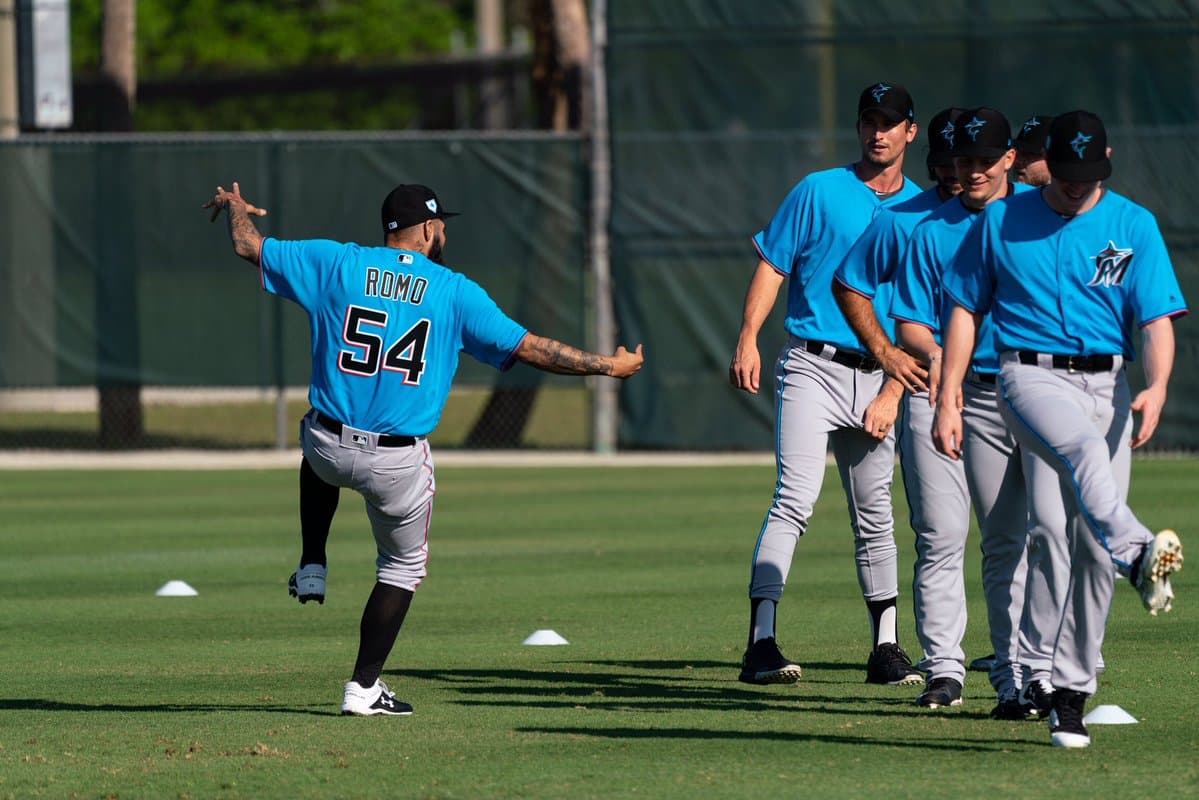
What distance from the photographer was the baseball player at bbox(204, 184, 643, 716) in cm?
733

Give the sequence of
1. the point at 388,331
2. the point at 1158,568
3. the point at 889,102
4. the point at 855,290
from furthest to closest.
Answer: the point at 889,102 < the point at 855,290 < the point at 388,331 < the point at 1158,568

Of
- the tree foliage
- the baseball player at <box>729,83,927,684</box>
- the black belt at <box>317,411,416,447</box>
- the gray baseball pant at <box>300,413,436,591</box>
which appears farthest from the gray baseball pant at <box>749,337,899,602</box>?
the tree foliage

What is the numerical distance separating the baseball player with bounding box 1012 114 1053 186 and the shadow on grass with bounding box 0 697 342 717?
11.1 feet

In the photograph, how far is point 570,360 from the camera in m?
7.37

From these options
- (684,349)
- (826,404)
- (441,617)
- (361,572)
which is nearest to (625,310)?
(684,349)

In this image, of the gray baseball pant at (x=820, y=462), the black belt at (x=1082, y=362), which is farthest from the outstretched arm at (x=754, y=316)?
the black belt at (x=1082, y=362)

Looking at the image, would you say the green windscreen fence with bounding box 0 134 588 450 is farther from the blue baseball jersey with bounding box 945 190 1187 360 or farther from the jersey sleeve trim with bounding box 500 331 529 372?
the blue baseball jersey with bounding box 945 190 1187 360

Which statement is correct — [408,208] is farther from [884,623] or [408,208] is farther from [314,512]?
[884,623]

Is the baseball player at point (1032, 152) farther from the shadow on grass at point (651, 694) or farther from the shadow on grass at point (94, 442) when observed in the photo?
the shadow on grass at point (94, 442)

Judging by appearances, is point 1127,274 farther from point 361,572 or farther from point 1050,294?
point 361,572

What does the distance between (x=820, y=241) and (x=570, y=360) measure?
1.40m

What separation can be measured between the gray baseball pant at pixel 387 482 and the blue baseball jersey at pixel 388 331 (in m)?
0.07

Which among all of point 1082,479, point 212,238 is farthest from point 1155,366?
point 212,238

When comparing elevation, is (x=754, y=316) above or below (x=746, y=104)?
below
